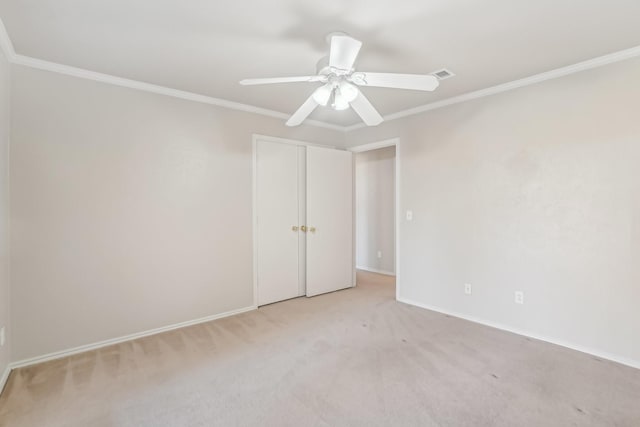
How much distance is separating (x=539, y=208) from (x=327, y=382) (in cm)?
238

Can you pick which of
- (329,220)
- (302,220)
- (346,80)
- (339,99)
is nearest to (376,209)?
(329,220)

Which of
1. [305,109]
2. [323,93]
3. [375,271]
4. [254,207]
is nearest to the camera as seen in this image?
[323,93]

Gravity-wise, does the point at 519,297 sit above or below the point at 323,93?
below

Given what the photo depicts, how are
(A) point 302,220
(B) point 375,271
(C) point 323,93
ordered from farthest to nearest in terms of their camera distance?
(B) point 375,271, (A) point 302,220, (C) point 323,93

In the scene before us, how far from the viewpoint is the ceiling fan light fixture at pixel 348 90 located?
203cm

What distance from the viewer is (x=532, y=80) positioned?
2.90 metres

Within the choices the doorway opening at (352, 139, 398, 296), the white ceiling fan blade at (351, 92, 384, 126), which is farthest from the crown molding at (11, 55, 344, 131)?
the doorway opening at (352, 139, 398, 296)

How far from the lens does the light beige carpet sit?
1860mm

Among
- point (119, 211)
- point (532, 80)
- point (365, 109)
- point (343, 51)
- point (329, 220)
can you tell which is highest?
point (532, 80)

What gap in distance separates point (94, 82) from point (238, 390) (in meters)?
2.75

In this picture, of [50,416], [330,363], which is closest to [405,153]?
[330,363]

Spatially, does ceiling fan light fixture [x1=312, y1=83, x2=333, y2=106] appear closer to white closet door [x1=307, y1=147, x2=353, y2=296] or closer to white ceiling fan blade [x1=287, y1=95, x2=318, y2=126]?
white ceiling fan blade [x1=287, y1=95, x2=318, y2=126]

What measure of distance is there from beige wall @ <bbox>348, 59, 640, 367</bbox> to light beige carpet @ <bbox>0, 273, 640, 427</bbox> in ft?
1.09

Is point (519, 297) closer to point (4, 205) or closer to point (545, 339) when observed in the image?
point (545, 339)
